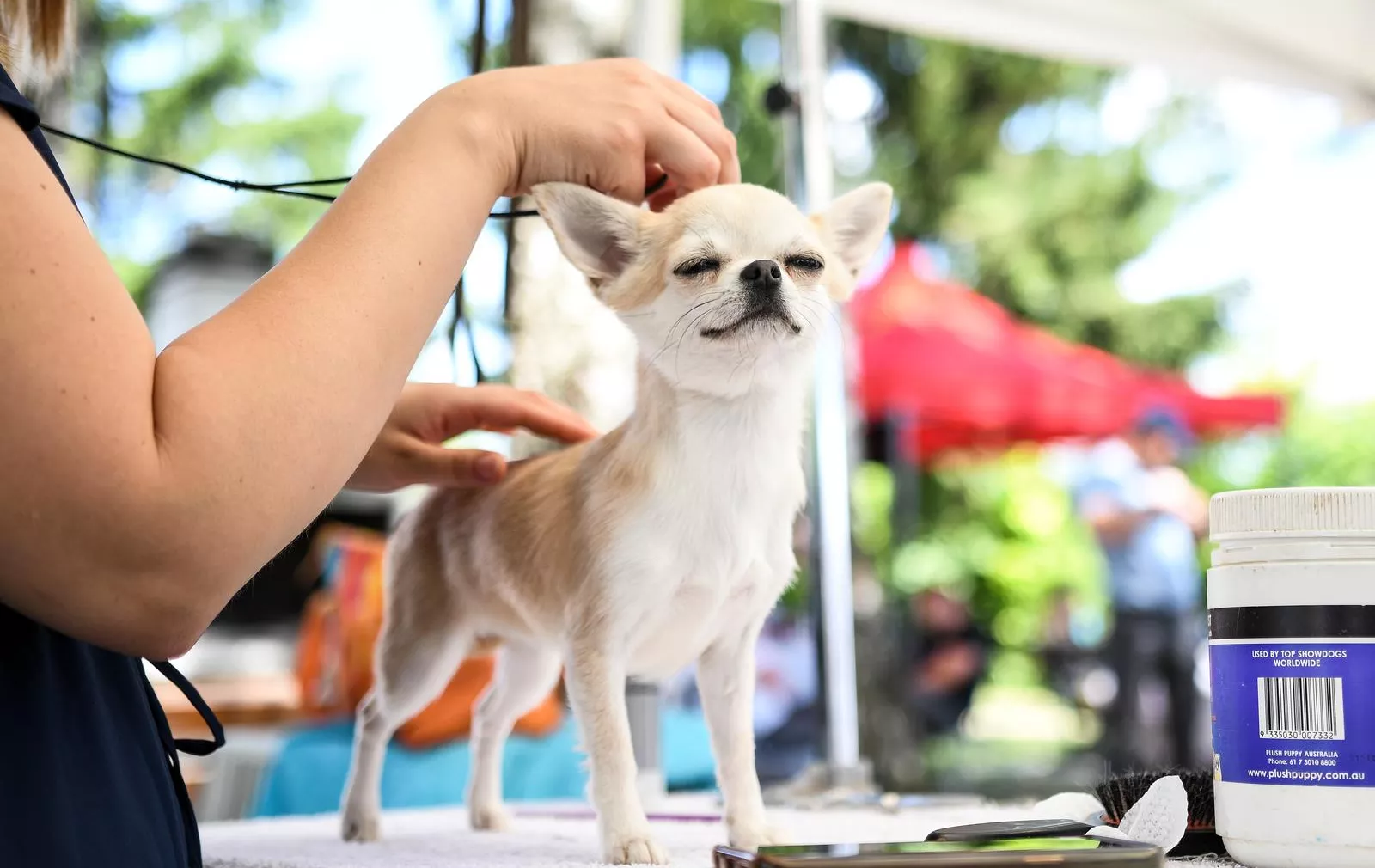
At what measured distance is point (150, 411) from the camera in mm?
569

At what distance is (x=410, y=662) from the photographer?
3.99 ft

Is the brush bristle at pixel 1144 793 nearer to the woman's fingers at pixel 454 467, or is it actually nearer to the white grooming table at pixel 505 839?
the white grooming table at pixel 505 839

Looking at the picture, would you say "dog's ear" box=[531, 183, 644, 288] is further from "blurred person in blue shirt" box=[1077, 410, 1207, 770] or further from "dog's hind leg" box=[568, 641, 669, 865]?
"blurred person in blue shirt" box=[1077, 410, 1207, 770]

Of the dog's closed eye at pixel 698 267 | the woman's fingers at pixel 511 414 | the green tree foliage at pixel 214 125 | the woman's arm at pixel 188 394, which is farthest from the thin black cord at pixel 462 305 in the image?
the green tree foliage at pixel 214 125

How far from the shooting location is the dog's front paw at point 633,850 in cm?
84

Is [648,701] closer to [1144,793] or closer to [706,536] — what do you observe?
[706,536]

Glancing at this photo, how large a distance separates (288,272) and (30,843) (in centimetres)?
33

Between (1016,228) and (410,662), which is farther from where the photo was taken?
(1016,228)

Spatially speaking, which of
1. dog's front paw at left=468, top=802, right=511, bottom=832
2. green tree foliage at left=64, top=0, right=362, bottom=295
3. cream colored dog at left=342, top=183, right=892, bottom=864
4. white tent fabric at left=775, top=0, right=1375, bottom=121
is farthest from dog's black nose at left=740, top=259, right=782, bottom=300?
green tree foliage at left=64, top=0, right=362, bottom=295

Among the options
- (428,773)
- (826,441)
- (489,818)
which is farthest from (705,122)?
(428,773)

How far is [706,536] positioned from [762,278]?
22 centimetres

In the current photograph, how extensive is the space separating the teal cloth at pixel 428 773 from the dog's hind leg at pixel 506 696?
4.53 feet

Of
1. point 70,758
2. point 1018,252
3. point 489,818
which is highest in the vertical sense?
point 1018,252

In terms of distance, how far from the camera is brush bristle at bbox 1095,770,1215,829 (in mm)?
777
